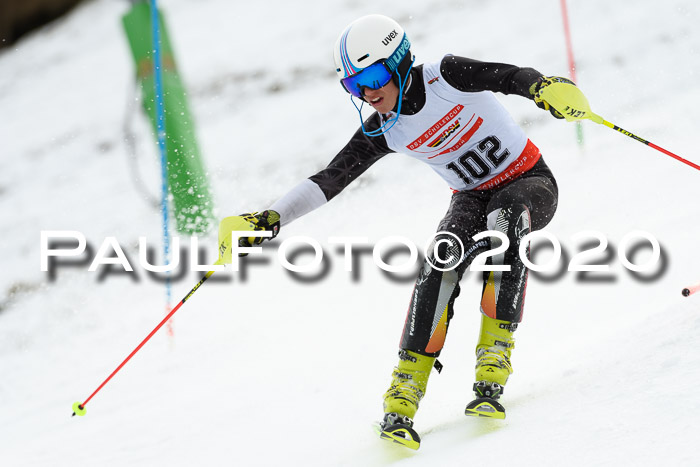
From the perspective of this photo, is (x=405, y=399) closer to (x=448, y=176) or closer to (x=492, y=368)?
(x=492, y=368)

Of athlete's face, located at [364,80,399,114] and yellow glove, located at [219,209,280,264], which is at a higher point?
athlete's face, located at [364,80,399,114]

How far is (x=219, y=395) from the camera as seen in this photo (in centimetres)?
360

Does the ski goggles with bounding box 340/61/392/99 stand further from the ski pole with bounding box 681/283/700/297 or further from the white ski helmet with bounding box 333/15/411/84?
the ski pole with bounding box 681/283/700/297

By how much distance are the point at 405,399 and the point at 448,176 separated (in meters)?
0.85

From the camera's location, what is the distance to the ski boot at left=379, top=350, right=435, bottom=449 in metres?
2.26

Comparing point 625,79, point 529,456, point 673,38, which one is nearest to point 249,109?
point 625,79

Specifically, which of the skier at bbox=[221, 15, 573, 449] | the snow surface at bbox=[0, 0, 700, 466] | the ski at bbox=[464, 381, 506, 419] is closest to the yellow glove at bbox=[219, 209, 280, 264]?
the skier at bbox=[221, 15, 573, 449]

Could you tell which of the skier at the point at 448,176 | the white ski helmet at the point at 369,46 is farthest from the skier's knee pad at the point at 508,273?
the white ski helmet at the point at 369,46

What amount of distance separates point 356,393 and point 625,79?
15.6ft

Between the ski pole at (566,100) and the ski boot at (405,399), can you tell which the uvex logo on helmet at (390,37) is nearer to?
the ski pole at (566,100)

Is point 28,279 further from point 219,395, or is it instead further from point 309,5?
point 309,5

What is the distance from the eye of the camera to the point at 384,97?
2.55m

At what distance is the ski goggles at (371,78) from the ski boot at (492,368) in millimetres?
844

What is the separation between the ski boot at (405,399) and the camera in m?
2.26
